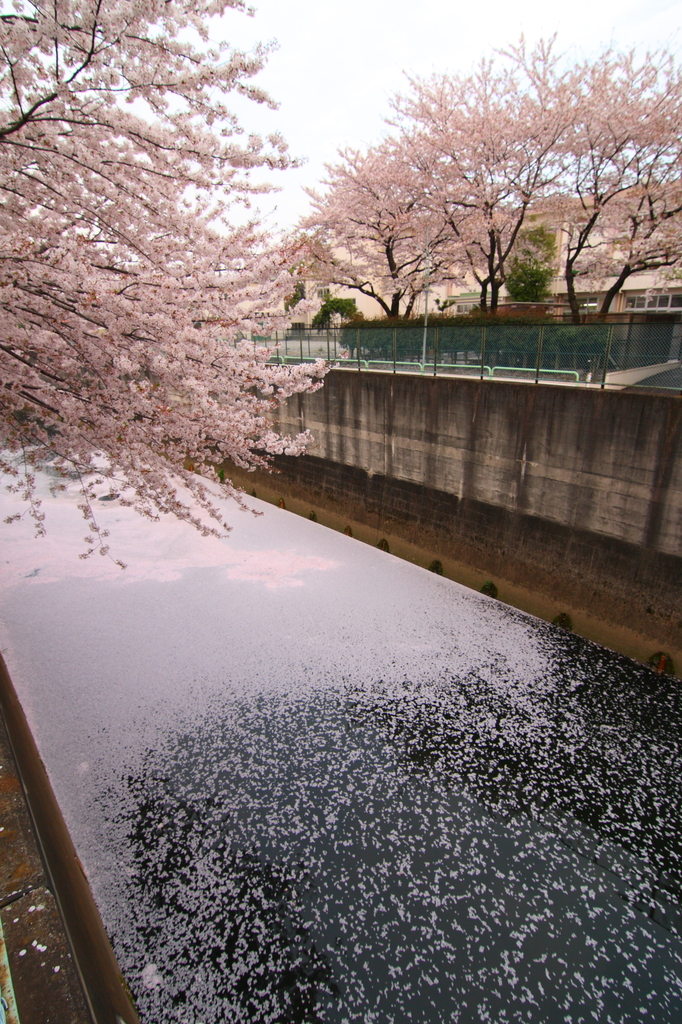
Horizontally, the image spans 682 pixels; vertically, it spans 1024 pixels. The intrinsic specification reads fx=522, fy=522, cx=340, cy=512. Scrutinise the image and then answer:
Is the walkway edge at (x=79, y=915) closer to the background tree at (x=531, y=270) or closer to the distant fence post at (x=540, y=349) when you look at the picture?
the distant fence post at (x=540, y=349)

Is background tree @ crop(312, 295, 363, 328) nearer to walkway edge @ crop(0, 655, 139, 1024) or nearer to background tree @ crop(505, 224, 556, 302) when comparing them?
background tree @ crop(505, 224, 556, 302)

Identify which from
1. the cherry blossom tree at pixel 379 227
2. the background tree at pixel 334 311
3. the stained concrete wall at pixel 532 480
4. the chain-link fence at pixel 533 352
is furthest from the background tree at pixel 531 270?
the stained concrete wall at pixel 532 480

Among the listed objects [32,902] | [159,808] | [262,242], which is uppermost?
[262,242]

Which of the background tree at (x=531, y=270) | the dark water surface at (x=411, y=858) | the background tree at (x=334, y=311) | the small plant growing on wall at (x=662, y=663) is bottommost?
the dark water surface at (x=411, y=858)

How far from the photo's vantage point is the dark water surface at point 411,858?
4254 mm

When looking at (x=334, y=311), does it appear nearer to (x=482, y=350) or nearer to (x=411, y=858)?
(x=482, y=350)

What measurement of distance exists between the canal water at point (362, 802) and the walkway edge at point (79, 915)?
39 centimetres

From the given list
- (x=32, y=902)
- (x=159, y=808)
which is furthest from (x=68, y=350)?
Result: (x=159, y=808)

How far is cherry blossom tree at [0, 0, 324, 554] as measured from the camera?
161 inches

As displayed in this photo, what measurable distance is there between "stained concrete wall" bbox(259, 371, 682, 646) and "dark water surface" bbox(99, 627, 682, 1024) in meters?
1.90

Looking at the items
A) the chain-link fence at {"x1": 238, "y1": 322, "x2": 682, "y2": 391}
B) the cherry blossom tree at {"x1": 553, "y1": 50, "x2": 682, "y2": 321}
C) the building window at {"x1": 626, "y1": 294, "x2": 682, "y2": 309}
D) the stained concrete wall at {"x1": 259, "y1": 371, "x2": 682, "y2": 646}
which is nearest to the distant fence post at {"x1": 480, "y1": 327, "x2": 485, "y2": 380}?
the chain-link fence at {"x1": 238, "y1": 322, "x2": 682, "y2": 391}

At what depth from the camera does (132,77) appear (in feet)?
13.9

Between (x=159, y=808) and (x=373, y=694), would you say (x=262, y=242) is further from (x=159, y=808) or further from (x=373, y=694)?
(x=159, y=808)

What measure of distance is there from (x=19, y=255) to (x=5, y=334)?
823 millimetres
